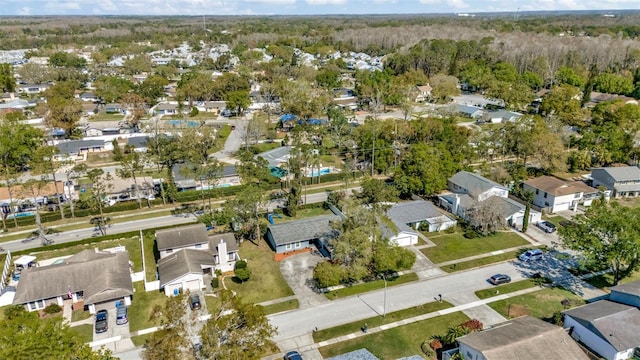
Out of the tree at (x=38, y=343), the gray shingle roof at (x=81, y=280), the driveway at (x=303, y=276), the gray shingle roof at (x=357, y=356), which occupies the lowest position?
the driveway at (x=303, y=276)

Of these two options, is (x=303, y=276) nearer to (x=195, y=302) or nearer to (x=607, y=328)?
(x=195, y=302)

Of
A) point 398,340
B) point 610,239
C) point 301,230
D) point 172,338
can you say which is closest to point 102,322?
point 172,338

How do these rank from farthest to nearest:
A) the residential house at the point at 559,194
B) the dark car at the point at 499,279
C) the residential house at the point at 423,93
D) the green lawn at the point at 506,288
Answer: the residential house at the point at 423,93
the residential house at the point at 559,194
the dark car at the point at 499,279
the green lawn at the point at 506,288

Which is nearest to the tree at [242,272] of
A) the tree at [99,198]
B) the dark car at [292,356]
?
the dark car at [292,356]

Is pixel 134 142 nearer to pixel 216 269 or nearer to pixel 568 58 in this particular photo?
pixel 216 269

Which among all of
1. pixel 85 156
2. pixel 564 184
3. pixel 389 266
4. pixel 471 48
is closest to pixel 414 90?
pixel 471 48

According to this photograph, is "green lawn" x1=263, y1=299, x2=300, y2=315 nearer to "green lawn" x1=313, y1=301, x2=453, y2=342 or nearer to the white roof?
"green lawn" x1=313, y1=301, x2=453, y2=342

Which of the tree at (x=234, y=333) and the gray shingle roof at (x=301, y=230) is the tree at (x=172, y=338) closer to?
the tree at (x=234, y=333)
